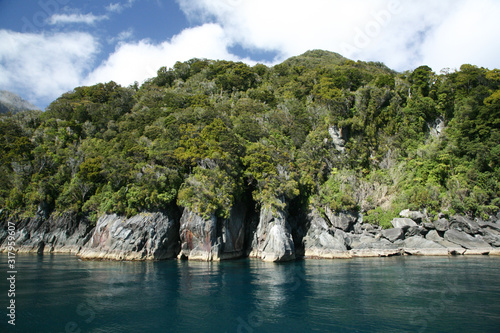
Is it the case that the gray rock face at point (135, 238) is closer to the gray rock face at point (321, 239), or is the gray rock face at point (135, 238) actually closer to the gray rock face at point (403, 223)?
the gray rock face at point (321, 239)

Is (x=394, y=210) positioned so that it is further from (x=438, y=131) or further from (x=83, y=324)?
(x=83, y=324)

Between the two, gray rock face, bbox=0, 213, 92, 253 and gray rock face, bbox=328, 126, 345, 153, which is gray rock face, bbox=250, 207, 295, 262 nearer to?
gray rock face, bbox=328, 126, 345, 153

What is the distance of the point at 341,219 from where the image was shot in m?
43.7

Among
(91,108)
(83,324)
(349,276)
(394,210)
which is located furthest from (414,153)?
(91,108)

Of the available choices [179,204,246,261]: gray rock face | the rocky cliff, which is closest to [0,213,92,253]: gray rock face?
the rocky cliff

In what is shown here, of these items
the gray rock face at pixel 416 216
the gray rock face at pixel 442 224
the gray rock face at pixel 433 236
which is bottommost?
the gray rock face at pixel 433 236

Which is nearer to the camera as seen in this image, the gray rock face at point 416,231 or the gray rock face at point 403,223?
the gray rock face at point 416,231

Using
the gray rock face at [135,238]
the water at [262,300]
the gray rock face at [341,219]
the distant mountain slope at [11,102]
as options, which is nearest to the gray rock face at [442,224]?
the water at [262,300]

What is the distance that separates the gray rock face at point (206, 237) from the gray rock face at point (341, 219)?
51.1ft

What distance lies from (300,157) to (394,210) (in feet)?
58.2

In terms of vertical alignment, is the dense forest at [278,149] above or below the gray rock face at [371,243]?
above

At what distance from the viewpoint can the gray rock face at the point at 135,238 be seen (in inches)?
1500

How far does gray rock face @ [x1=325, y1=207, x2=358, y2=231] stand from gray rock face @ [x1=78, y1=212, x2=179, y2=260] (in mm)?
24278

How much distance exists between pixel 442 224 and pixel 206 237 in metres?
33.6
